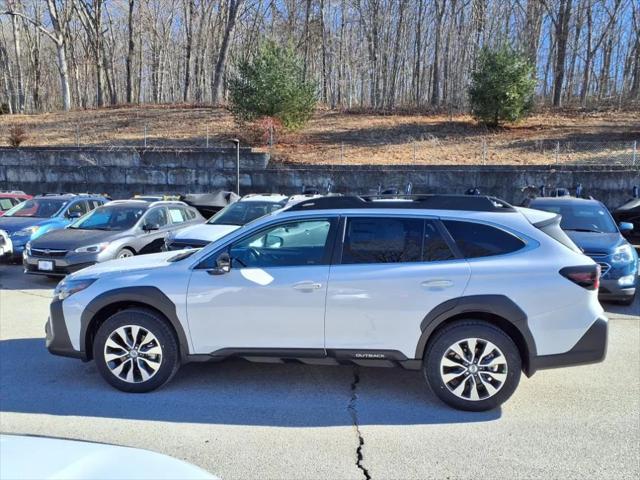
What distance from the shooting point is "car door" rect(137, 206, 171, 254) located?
9.97 metres

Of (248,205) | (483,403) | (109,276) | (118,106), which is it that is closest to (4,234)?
(248,205)

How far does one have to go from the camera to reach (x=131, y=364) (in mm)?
4527

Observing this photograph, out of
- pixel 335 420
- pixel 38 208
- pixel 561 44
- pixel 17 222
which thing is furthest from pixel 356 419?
pixel 561 44

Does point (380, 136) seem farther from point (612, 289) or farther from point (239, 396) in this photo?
point (239, 396)

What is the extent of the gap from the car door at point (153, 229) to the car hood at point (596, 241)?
7.60 m

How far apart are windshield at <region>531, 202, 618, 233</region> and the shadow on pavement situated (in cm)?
537

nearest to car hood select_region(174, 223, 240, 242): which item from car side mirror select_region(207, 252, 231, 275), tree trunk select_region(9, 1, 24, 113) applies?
car side mirror select_region(207, 252, 231, 275)

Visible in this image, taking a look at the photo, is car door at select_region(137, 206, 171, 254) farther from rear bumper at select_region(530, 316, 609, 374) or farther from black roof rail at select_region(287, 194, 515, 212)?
rear bumper at select_region(530, 316, 609, 374)

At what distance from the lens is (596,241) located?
7.94 metres

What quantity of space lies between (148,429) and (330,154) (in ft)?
56.1

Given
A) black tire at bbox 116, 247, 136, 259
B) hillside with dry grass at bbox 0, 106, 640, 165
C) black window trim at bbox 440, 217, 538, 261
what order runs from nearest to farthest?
black window trim at bbox 440, 217, 538, 261
black tire at bbox 116, 247, 136, 259
hillside with dry grass at bbox 0, 106, 640, 165

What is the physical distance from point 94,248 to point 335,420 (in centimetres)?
659

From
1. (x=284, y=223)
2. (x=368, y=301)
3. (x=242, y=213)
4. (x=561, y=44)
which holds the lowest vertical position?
(x=242, y=213)

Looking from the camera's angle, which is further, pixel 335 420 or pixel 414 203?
pixel 414 203
